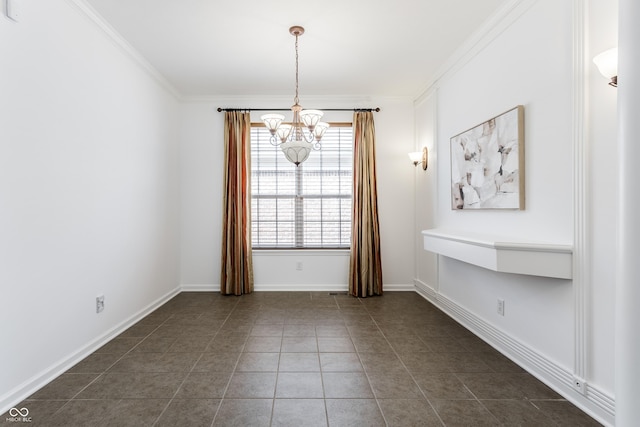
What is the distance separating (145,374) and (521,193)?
300cm

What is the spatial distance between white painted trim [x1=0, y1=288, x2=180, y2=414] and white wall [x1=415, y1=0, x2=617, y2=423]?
333 cm

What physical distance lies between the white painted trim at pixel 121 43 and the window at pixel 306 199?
1522 millimetres

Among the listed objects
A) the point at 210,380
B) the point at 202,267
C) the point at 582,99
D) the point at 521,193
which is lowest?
the point at 210,380

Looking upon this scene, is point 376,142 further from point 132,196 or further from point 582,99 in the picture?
point 132,196

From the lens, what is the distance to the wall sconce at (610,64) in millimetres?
1588

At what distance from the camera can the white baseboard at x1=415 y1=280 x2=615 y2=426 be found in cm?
177

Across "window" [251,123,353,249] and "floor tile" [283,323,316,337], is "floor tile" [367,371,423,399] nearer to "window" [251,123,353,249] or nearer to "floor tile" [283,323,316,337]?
"floor tile" [283,323,316,337]

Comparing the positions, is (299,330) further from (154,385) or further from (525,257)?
(525,257)

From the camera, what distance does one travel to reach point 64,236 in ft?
7.71

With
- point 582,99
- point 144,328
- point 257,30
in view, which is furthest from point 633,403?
point 144,328

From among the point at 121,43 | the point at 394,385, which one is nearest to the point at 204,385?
the point at 394,385

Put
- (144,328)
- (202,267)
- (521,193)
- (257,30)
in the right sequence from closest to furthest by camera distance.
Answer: (521,193) < (257,30) < (144,328) < (202,267)

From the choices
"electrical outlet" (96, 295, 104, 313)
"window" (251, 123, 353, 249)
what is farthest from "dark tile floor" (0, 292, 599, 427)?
"window" (251, 123, 353, 249)

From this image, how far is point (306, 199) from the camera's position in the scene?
4.71m
